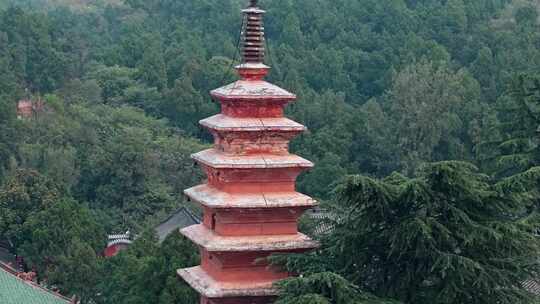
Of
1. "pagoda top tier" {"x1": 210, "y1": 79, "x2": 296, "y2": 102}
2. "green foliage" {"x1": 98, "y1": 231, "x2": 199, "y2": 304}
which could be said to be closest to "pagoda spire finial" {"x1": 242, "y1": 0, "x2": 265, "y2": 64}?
"pagoda top tier" {"x1": 210, "y1": 79, "x2": 296, "y2": 102}

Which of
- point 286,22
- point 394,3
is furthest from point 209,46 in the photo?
point 394,3

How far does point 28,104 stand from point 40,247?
24632 mm

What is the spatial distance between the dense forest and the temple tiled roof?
6.49 ft

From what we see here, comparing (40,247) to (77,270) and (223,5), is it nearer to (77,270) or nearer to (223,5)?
(77,270)

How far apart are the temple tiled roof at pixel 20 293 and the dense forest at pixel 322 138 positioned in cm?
198

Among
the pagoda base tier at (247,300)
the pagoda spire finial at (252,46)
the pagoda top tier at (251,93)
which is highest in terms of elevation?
the pagoda spire finial at (252,46)

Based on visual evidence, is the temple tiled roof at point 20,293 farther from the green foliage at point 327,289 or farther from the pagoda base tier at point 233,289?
the green foliage at point 327,289

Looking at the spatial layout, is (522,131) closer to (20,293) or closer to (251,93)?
(20,293)

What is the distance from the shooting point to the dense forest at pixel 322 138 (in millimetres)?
19438

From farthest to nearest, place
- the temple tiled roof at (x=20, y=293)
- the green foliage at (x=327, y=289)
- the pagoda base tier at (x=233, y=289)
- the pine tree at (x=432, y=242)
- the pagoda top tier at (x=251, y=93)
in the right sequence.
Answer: the temple tiled roof at (x=20, y=293) → the pagoda top tier at (x=251, y=93) → the pagoda base tier at (x=233, y=289) → the pine tree at (x=432, y=242) → the green foliage at (x=327, y=289)

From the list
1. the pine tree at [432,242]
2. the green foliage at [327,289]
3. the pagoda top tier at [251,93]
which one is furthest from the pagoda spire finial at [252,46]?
the green foliage at [327,289]

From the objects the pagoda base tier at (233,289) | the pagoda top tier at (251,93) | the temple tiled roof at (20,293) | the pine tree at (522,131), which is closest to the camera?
the pagoda base tier at (233,289)

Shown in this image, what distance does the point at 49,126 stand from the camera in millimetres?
59156

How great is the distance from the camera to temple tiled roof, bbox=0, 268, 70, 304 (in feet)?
100
